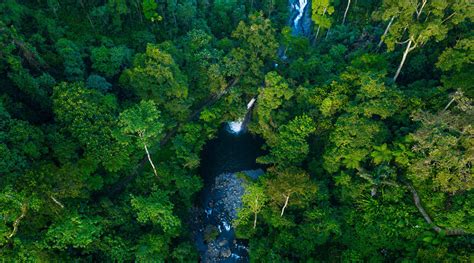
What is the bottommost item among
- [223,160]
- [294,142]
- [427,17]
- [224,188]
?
[224,188]

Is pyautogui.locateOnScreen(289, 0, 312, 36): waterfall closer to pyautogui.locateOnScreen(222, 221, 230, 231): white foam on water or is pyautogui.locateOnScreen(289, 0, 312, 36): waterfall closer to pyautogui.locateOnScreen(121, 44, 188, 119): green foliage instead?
pyautogui.locateOnScreen(121, 44, 188, 119): green foliage

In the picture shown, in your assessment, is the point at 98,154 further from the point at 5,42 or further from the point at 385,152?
the point at 385,152

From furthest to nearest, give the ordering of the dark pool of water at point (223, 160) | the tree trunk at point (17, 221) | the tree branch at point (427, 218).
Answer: the dark pool of water at point (223, 160)
the tree branch at point (427, 218)
the tree trunk at point (17, 221)

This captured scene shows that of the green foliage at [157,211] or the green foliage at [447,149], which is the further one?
the green foliage at [157,211]

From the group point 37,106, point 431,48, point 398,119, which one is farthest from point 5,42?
point 431,48

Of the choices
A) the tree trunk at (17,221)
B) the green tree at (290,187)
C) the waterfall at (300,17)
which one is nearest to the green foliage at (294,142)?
the green tree at (290,187)

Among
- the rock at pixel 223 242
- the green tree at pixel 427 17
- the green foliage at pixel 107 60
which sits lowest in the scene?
the rock at pixel 223 242

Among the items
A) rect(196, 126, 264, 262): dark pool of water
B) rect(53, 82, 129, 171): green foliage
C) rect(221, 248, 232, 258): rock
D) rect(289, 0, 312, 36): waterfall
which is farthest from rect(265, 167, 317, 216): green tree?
rect(289, 0, 312, 36): waterfall

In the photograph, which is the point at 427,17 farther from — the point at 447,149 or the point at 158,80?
the point at 158,80

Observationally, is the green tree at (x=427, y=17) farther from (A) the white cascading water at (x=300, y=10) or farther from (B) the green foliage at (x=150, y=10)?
(B) the green foliage at (x=150, y=10)

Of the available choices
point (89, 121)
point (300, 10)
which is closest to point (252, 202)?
point (89, 121)
